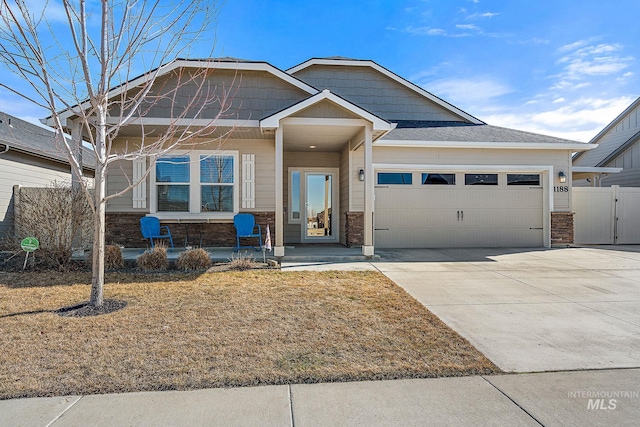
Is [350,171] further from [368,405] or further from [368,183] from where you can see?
[368,405]

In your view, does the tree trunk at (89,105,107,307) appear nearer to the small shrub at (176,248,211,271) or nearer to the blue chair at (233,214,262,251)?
the small shrub at (176,248,211,271)

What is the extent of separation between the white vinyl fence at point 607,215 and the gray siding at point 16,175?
1622cm

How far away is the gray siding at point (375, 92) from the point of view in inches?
523

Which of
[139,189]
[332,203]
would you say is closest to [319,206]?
[332,203]

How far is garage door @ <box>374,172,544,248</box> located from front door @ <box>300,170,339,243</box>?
1.63 metres

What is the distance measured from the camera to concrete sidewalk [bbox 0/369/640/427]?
2383 mm

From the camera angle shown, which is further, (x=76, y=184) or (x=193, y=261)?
(x=76, y=184)

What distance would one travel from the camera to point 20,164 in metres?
11.0

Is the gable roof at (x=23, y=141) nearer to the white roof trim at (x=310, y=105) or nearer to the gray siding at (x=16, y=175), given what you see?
the gray siding at (x=16, y=175)

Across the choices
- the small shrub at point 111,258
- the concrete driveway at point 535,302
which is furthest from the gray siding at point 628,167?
the small shrub at point 111,258

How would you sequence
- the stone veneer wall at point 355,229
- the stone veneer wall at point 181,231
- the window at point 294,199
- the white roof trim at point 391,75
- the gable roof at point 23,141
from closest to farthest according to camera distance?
1. the stone veneer wall at point 181,231
2. the stone veneer wall at point 355,229
3. the gable roof at point 23,141
4. the window at point 294,199
5. the white roof trim at point 391,75

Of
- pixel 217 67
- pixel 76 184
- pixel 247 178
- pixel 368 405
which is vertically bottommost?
pixel 368 405

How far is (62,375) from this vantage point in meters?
2.92

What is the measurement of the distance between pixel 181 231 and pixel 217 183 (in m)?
1.55
